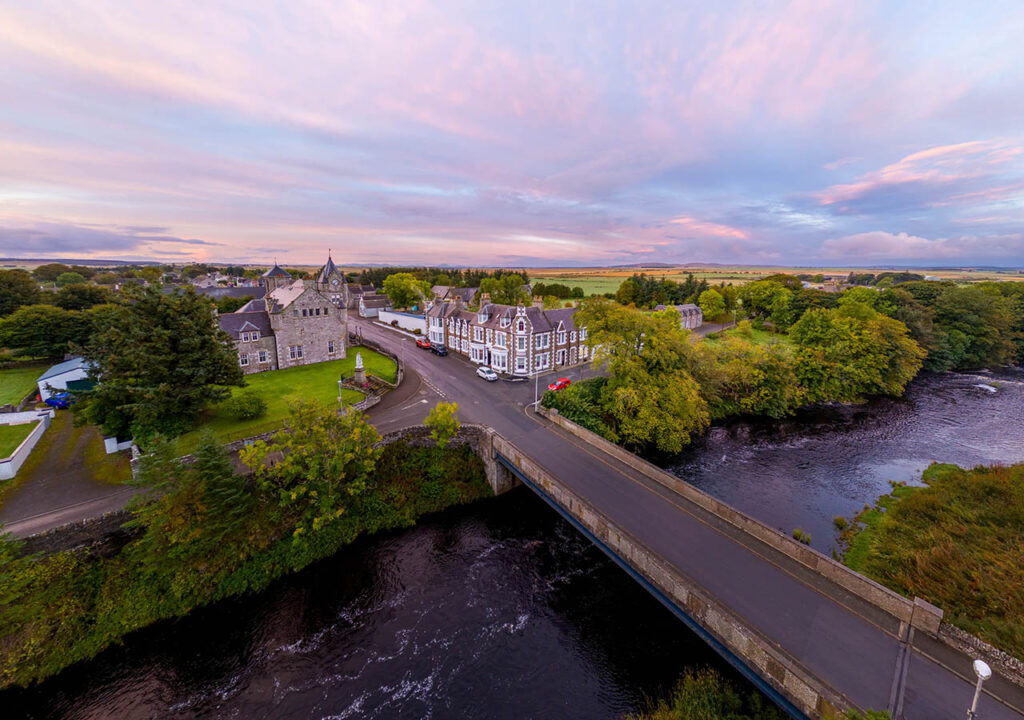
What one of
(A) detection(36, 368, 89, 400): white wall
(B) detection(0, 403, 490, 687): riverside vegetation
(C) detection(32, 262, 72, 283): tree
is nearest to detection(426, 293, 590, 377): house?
(B) detection(0, 403, 490, 687): riverside vegetation

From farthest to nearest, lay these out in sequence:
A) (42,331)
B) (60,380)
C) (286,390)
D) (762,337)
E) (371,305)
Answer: (371,305) → (762,337) → (42,331) → (286,390) → (60,380)

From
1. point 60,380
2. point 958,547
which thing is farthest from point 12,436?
point 958,547

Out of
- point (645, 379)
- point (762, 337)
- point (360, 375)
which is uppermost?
point (645, 379)

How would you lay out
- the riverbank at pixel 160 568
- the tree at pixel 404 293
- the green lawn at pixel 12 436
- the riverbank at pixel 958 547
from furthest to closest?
the tree at pixel 404 293 → the green lawn at pixel 12 436 → the riverbank at pixel 160 568 → the riverbank at pixel 958 547

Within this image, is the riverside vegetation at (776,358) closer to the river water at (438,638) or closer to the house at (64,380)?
the river water at (438,638)

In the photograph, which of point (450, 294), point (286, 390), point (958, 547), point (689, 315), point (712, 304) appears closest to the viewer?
point (958, 547)

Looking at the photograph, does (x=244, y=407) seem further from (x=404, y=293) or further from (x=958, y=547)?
(x=404, y=293)

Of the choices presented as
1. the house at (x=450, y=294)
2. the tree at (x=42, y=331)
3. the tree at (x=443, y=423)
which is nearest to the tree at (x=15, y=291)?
the tree at (x=42, y=331)
